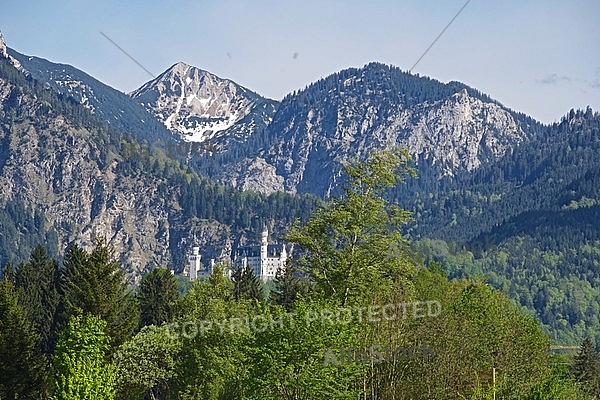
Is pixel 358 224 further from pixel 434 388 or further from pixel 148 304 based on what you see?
pixel 148 304

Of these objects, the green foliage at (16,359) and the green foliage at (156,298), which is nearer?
the green foliage at (16,359)

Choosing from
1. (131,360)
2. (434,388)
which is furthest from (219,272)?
(434,388)

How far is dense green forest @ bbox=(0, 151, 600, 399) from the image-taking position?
116 ft

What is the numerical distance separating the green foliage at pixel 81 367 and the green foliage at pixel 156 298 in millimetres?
32190

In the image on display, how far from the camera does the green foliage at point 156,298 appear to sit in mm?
76562

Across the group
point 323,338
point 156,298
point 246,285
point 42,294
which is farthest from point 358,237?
point 246,285

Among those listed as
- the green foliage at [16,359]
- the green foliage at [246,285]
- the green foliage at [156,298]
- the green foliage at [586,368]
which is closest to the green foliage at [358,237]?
the green foliage at [16,359]

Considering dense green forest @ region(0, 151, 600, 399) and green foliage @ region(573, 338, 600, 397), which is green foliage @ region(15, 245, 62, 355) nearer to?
dense green forest @ region(0, 151, 600, 399)

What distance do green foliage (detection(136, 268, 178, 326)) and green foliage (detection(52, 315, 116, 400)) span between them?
106 ft

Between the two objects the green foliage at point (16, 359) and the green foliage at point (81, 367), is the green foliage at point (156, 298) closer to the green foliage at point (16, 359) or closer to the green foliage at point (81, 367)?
the green foliage at point (16, 359)

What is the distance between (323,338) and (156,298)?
49525mm

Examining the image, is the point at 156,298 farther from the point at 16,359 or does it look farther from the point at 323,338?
the point at 323,338

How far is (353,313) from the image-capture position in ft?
127

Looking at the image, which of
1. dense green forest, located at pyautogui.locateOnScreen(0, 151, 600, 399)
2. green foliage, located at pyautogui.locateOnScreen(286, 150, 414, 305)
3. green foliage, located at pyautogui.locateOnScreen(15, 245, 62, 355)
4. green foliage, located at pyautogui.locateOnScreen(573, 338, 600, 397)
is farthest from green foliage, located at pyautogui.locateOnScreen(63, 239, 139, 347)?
green foliage, located at pyautogui.locateOnScreen(573, 338, 600, 397)
